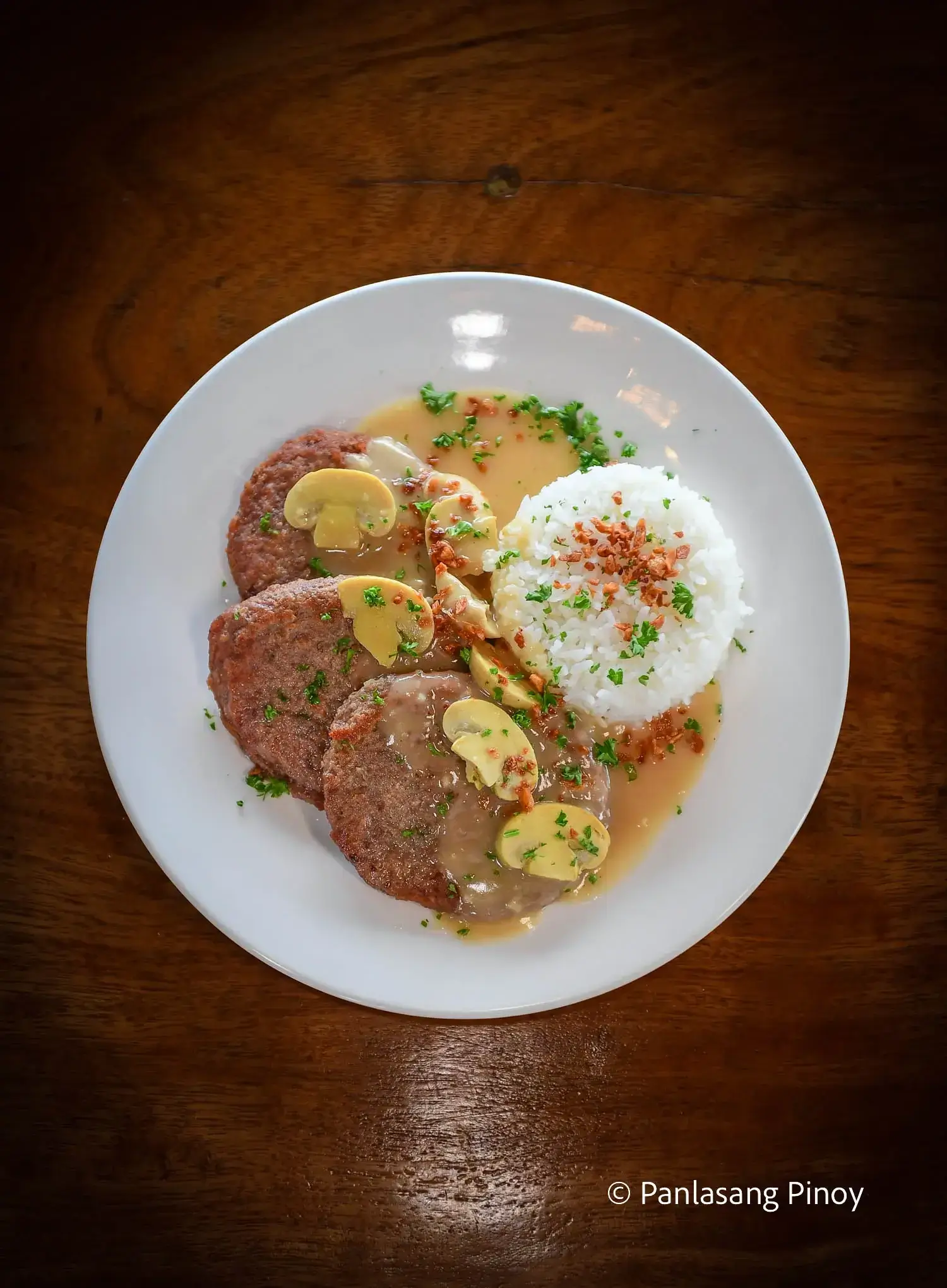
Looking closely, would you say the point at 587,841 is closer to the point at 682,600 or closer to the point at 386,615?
the point at 682,600

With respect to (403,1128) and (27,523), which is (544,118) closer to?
(27,523)

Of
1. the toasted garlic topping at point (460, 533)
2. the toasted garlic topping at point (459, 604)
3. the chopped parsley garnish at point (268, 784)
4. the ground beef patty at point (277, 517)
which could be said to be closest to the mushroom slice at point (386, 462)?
the ground beef patty at point (277, 517)

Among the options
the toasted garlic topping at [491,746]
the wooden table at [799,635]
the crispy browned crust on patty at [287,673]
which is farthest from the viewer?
the wooden table at [799,635]

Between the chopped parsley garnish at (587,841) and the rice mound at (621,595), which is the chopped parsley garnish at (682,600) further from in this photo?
the chopped parsley garnish at (587,841)

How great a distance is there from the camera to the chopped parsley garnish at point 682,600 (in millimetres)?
2906

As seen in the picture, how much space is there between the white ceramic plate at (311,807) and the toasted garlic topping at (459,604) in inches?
26.7

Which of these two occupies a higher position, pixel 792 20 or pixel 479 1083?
pixel 792 20

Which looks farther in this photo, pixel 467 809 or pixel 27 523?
pixel 27 523

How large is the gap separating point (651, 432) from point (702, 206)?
846 millimetres

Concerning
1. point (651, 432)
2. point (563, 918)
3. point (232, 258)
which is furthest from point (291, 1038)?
point (232, 258)

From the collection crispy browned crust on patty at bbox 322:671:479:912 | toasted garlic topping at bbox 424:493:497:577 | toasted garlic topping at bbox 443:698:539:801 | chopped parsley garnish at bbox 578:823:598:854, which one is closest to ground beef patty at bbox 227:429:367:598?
toasted garlic topping at bbox 424:493:497:577

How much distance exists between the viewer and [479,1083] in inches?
124

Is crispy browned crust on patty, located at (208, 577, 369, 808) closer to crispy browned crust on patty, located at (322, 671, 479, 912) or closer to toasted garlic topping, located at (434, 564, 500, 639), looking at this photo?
crispy browned crust on patty, located at (322, 671, 479, 912)

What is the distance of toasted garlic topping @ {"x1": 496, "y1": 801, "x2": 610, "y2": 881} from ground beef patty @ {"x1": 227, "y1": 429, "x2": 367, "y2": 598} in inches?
41.0
